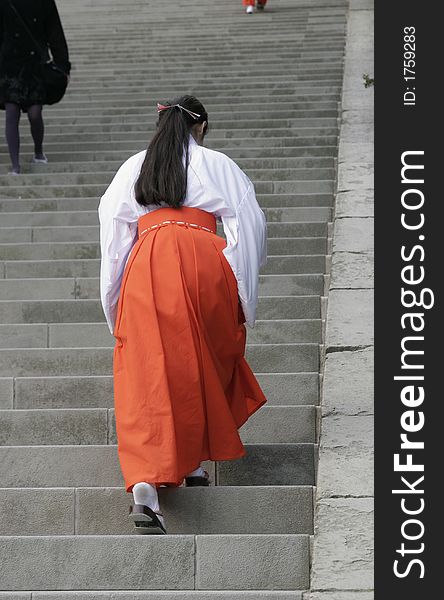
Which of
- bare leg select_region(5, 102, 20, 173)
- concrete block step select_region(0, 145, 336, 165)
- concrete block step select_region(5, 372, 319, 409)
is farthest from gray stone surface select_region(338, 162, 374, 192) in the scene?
concrete block step select_region(5, 372, 319, 409)

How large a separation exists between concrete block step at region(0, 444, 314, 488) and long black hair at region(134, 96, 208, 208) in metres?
1.08

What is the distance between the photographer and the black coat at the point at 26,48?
945 cm

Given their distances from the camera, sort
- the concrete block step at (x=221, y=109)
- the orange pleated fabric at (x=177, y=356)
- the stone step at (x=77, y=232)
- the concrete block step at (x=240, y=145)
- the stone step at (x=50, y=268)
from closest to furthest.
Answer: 1. the orange pleated fabric at (x=177, y=356)
2. the stone step at (x=50, y=268)
3. the stone step at (x=77, y=232)
4. the concrete block step at (x=240, y=145)
5. the concrete block step at (x=221, y=109)

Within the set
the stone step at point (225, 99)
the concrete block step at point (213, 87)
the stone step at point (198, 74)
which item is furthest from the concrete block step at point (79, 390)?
the stone step at point (198, 74)

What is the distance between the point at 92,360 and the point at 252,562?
2.15 meters

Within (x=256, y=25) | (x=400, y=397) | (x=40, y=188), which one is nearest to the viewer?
(x=400, y=397)

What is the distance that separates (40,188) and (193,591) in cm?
542

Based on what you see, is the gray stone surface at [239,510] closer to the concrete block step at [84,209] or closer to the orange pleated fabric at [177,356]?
the orange pleated fabric at [177,356]

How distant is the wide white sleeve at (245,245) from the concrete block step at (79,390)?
2.58ft

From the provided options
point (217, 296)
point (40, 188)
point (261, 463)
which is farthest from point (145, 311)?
point (40, 188)

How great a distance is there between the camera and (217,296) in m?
5.04

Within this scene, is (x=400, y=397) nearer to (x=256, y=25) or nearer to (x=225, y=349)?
(x=225, y=349)

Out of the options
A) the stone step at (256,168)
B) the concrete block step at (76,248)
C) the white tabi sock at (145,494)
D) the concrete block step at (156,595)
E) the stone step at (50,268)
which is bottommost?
Answer: the concrete block step at (156,595)

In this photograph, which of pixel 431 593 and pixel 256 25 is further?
pixel 256 25
